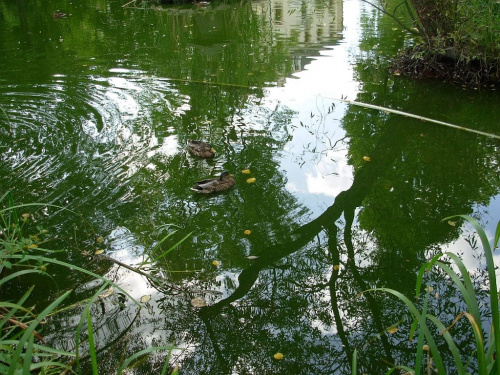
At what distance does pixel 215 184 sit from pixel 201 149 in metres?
0.79

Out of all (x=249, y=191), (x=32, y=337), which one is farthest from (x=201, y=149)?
(x=32, y=337)

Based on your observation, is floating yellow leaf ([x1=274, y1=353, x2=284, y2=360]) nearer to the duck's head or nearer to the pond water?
the pond water

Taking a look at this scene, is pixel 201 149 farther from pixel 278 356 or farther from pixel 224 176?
pixel 278 356

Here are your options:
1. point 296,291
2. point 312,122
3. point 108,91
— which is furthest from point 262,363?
point 108,91

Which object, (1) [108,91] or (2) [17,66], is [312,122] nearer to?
(1) [108,91]

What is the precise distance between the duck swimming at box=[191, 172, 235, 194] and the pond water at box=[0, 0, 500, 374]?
0.09 meters

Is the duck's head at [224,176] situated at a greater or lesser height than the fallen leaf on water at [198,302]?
greater

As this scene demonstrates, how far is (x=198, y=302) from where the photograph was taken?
141 inches

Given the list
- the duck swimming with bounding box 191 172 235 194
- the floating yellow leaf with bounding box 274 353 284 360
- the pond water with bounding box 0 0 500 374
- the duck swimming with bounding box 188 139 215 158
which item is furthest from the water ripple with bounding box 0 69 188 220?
the floating yellow leaf with bounding box 274 353 284 360

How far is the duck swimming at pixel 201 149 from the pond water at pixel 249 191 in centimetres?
11

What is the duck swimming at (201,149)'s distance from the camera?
5535 mm

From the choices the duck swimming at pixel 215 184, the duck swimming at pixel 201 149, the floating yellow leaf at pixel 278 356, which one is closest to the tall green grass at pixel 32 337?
the floating yellow leaf at pixel 278 356

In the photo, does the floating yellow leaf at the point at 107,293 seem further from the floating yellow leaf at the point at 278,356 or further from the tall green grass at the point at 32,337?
the floating yellow leaf at the point at 278,356

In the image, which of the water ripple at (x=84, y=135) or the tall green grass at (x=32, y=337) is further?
the water ripple at (x=84, y=135)
